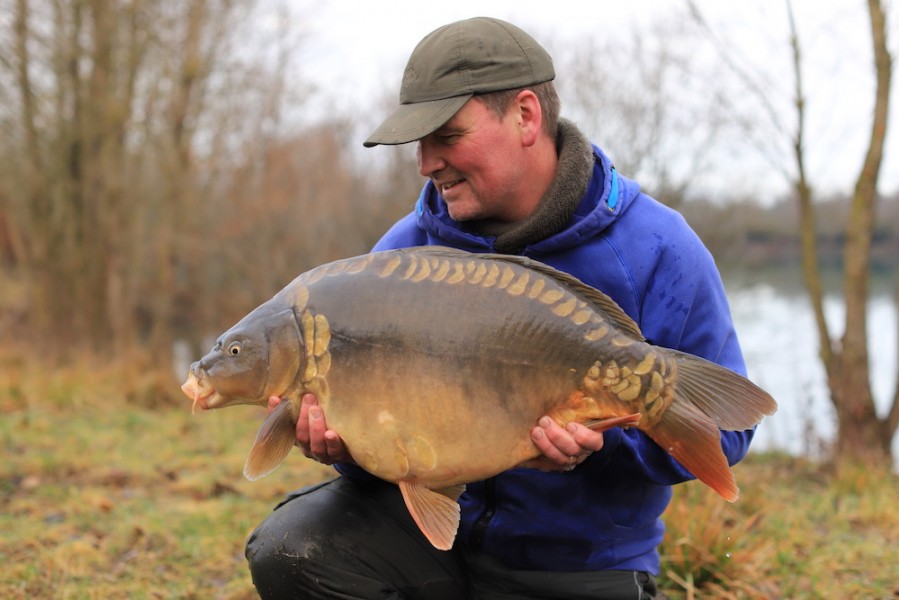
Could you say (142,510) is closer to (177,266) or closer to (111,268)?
(111,268)

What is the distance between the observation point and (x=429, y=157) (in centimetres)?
209

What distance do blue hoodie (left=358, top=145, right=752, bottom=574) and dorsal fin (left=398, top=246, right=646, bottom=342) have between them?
0.26 m

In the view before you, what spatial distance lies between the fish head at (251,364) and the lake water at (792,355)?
173 inches

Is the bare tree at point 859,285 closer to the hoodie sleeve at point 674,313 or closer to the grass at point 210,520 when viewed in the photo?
the grass at point 210,520

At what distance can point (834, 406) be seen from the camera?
5.27 m

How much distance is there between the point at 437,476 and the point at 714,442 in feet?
1.80

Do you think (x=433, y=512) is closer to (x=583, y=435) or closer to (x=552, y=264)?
(x=583, y=435)

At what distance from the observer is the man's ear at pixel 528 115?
211 centimetres

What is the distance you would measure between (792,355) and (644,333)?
8.65 meters

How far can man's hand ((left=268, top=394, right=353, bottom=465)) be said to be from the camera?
1784 millimetres

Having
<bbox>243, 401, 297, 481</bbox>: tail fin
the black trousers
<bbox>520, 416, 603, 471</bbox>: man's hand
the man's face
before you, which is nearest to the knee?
the black trousers

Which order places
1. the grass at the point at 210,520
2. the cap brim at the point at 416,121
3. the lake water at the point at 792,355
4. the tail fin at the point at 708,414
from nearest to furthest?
the tail fin at the point at 708,414, the cap brim at the point at 416,121, the grass at the point at 210,520, the lake water at the point at 792,355

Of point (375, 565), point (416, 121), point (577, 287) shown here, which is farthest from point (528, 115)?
point (375, 565)

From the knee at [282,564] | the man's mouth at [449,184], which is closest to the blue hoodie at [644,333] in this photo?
the man's mouth at [449,184]
